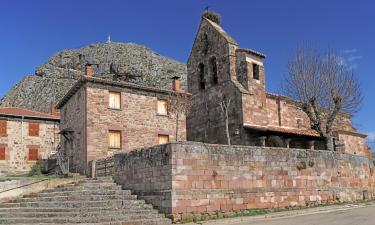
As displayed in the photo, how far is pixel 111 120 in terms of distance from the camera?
2550 cm

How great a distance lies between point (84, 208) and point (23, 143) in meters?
21.4

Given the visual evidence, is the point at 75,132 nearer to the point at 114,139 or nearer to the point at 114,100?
the point at 114,139

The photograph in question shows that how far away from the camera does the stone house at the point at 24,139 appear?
33.0 meters

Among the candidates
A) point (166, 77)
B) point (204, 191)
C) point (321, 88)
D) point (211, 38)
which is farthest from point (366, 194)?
point (166, 77)

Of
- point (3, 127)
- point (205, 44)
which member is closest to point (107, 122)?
point (205, 44)

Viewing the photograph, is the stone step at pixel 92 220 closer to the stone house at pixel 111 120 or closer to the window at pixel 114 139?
the stone house at pixel 111 120

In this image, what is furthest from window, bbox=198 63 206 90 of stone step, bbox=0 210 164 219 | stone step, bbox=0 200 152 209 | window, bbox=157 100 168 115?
stone step, bbox=0 210 164 219

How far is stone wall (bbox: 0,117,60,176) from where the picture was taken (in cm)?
3303

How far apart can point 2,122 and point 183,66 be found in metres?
45.4

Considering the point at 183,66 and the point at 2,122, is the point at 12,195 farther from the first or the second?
the point at 183,66

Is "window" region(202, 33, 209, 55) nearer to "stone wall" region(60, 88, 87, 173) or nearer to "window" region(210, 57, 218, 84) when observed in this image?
"window" region(210, 57, 218, 84)

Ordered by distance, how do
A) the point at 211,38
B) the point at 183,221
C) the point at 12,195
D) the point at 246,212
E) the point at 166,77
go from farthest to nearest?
the point at 166,77
the point at 211,38
the point at 12,195
the point at 246,212
the point at 183,221

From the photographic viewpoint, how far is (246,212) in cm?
1677

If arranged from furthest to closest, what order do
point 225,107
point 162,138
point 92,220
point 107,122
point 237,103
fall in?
point 225,107, point 237,103, point 162,138, point 107,122, point 92,220
